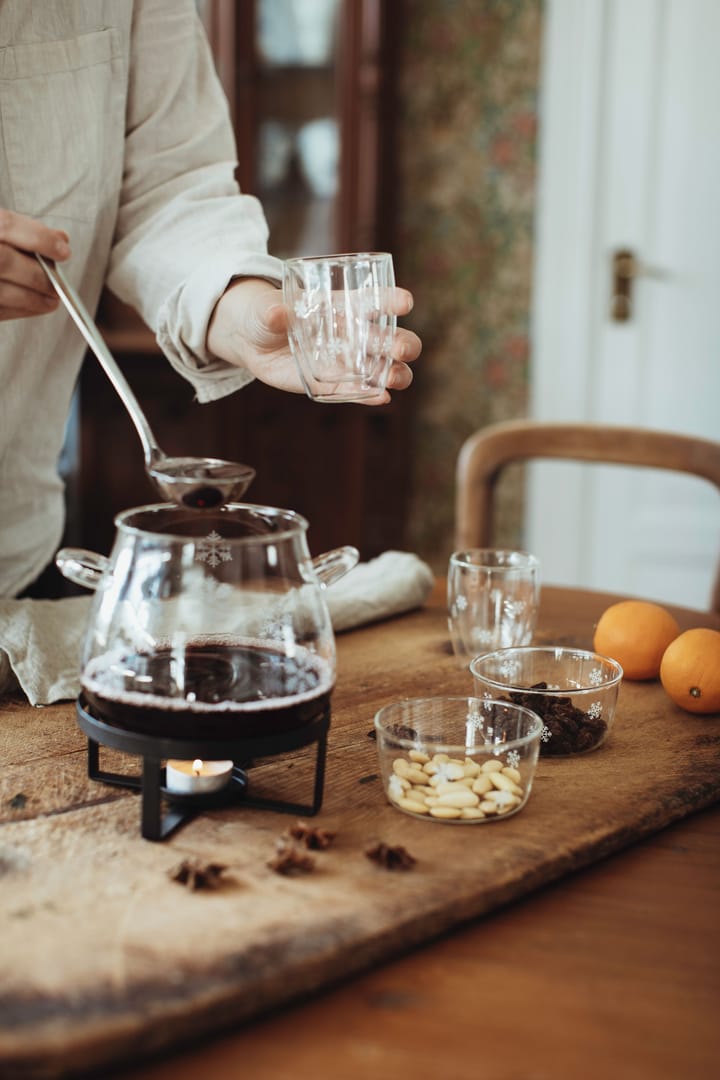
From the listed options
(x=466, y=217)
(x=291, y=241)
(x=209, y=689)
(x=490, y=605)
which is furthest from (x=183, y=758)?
(x=466, y=217)

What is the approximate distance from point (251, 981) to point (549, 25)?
3.14 meters

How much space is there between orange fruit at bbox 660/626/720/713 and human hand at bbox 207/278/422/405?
35cm

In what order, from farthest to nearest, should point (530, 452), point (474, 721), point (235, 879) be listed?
point (530, 452)
point (474, 721)
point (235, 879)

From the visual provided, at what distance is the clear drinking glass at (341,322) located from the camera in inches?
36.4

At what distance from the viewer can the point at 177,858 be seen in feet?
2.44

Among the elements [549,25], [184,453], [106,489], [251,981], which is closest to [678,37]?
[549,25]

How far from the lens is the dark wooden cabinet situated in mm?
3002

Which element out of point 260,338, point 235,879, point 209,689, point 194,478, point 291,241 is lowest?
point 235,879

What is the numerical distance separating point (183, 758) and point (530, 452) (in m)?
1.19

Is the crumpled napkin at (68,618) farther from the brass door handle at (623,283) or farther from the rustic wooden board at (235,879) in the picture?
the brass door handle at (623,283)

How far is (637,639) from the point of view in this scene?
1124mm

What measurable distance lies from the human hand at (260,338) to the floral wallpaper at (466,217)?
2374 millimetres

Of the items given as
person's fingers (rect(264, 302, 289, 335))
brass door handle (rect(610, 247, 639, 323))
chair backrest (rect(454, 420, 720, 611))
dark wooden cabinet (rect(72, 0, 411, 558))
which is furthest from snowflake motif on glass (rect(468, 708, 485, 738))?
brass door handle (rect(610, 247, 639, 323))

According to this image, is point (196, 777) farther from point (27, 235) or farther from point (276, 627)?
point (27, 235)
